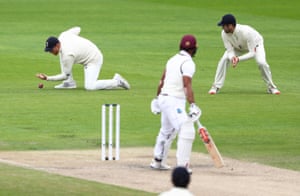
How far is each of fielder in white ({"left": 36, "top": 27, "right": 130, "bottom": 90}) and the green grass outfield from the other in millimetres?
412

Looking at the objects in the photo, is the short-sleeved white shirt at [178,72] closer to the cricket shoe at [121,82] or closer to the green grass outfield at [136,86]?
the green grass outfield at [136,86]

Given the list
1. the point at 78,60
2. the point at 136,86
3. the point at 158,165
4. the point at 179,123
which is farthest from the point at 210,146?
the point at 136,86

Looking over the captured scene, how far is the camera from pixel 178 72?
17.4 m

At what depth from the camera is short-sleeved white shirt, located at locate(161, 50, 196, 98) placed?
17297mm

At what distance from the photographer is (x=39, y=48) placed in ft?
131

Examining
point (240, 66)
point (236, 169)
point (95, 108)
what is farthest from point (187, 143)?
point (240, 66)

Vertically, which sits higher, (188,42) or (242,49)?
(188,42)

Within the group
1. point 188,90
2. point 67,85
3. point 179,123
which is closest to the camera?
point 188,90

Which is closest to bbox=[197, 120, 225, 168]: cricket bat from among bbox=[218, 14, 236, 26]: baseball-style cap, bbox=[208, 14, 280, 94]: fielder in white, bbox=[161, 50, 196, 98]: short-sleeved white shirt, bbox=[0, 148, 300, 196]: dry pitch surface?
bbox=[0, 148, 300, 196]: dry pitch surface

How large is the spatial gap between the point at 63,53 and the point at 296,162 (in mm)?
9897

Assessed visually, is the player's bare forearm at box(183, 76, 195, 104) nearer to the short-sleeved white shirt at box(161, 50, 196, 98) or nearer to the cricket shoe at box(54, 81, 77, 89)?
the short-sleeved white shirt at box(161, 50, 196, 98)

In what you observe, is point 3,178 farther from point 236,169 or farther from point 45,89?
point 45,89

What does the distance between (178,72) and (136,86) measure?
42.7ft

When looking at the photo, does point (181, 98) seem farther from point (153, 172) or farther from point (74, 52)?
point (74, 52)
